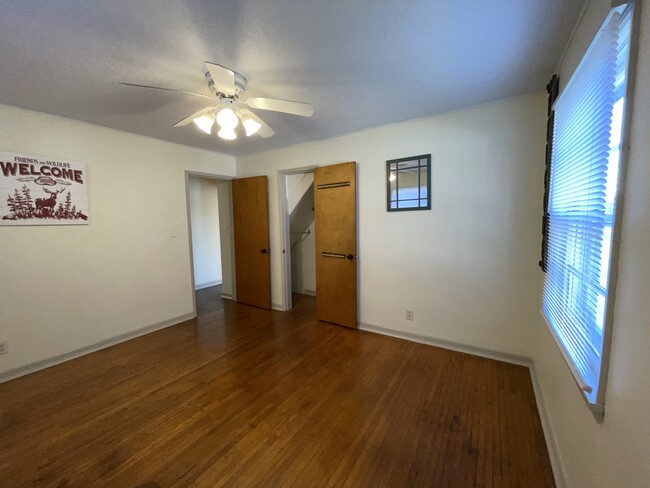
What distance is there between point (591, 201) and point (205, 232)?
18.6ft

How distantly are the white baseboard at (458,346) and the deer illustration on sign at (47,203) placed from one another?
3432 mm

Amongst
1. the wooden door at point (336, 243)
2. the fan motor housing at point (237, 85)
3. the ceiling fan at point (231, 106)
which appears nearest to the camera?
the ceiling fan at point (231, 106)

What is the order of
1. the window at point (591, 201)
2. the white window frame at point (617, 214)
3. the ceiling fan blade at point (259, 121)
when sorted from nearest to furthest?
1. the white window frame at point (617, 214)
2. the window at point (591, 201)
3. the ceiling fan blade at point (259, 121)

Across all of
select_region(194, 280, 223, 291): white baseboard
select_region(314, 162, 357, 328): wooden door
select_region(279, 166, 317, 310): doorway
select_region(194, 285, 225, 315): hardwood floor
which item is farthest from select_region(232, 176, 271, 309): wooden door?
select_region(194, 280, 223, 291): white baseboard

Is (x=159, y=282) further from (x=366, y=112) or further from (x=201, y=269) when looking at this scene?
(x=366, y=112)

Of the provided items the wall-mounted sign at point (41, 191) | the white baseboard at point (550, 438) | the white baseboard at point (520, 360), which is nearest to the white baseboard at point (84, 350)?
the wall-mounted sign at point (41, 191)

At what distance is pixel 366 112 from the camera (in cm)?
247

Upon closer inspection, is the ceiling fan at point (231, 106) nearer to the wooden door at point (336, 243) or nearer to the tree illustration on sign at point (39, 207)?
the wooden door at point (336, 243)

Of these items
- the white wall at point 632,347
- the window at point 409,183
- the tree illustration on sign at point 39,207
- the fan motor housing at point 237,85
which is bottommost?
the white wall at point 632,347

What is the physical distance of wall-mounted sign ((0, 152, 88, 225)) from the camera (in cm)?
222

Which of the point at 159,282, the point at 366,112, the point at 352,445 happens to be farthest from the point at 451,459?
the point at 159,282

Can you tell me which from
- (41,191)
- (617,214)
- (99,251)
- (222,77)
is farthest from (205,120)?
(617,214)

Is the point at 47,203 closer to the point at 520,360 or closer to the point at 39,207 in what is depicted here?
the point at 39,207

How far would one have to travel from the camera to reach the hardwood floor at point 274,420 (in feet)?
4.57
